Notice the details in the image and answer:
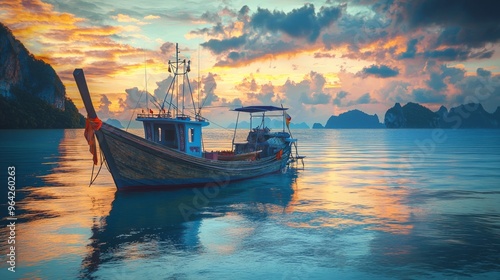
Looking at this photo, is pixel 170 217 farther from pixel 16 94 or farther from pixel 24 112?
pixel 16 94

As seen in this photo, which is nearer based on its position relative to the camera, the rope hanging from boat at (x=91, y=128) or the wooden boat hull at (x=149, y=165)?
the rope hanging from boat at (x=91, y=128)

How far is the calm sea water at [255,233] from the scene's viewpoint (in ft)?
38.0

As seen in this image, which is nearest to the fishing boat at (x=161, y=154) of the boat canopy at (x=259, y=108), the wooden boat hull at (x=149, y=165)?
the wooden boat hull at (x=149, y=165)

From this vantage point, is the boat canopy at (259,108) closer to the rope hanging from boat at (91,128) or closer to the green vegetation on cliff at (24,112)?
the rope hanging from boat at (91,128)

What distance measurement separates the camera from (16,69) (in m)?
182

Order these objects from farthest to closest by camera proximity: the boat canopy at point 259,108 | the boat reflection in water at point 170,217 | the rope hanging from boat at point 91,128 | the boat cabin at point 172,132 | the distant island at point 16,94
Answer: the distant island at point 16,94 < the boat canopy at point 259,108 < the boat cabin at point 172,132 < the rope hanging from boat at point 91,128 < the boat reflection in water at point 170,217

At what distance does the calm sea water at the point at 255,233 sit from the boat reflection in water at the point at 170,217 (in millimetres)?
49

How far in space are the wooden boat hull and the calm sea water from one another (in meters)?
0.80

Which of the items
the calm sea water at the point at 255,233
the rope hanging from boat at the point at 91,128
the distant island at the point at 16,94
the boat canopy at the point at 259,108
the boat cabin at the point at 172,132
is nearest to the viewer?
the calm sea water at the point at 255,233

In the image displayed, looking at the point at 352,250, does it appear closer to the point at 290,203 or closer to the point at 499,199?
the point at 290,203

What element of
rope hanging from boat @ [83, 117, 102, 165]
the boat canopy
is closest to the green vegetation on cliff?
the boat canopy

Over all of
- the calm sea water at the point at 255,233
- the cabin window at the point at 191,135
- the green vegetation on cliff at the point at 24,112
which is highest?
the green vegetation on cliff at the point at 24,112

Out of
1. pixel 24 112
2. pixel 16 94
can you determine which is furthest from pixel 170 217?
pixel 16 94

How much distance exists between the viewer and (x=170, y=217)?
18047 mm
